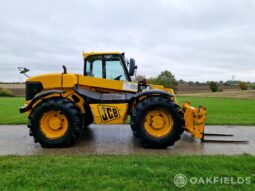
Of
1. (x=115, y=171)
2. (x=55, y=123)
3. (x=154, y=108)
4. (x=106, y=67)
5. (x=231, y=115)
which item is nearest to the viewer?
(x=115, y=171)

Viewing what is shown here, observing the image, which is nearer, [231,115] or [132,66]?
[132,66]

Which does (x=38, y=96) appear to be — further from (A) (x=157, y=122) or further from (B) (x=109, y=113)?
(A) (x=157, y=122)

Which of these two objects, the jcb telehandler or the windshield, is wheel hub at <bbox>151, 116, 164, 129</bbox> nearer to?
the jcb telehandler

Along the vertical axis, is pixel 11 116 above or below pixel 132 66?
below

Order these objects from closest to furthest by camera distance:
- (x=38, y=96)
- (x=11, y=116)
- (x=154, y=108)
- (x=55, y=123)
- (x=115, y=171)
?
(x=115, y=171) → (x=154, y=108) → (x=55, y=123) → (x=38, y=96) → (x=11, y=116)

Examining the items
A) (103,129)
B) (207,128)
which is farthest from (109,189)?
(207,128)

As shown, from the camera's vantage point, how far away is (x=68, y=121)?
6438 mm

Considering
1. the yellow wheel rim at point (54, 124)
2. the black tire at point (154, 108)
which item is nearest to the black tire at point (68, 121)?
the yellow wheel rim at point (54, 124)

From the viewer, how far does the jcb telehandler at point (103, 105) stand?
636cm

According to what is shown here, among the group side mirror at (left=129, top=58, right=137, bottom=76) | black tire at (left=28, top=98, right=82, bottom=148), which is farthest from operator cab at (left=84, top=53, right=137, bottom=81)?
black tire at (left=28, top=98, right=82, bottom=148)

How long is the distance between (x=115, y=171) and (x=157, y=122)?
93.5 inches

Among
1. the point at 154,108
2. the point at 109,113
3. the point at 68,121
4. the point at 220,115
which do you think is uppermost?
the point at 154,108

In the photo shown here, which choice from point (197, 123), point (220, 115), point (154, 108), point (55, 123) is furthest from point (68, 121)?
point (220, 115)

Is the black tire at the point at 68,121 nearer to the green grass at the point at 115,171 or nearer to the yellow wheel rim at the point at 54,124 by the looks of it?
the yellow wheel rim at the point at 54,124
